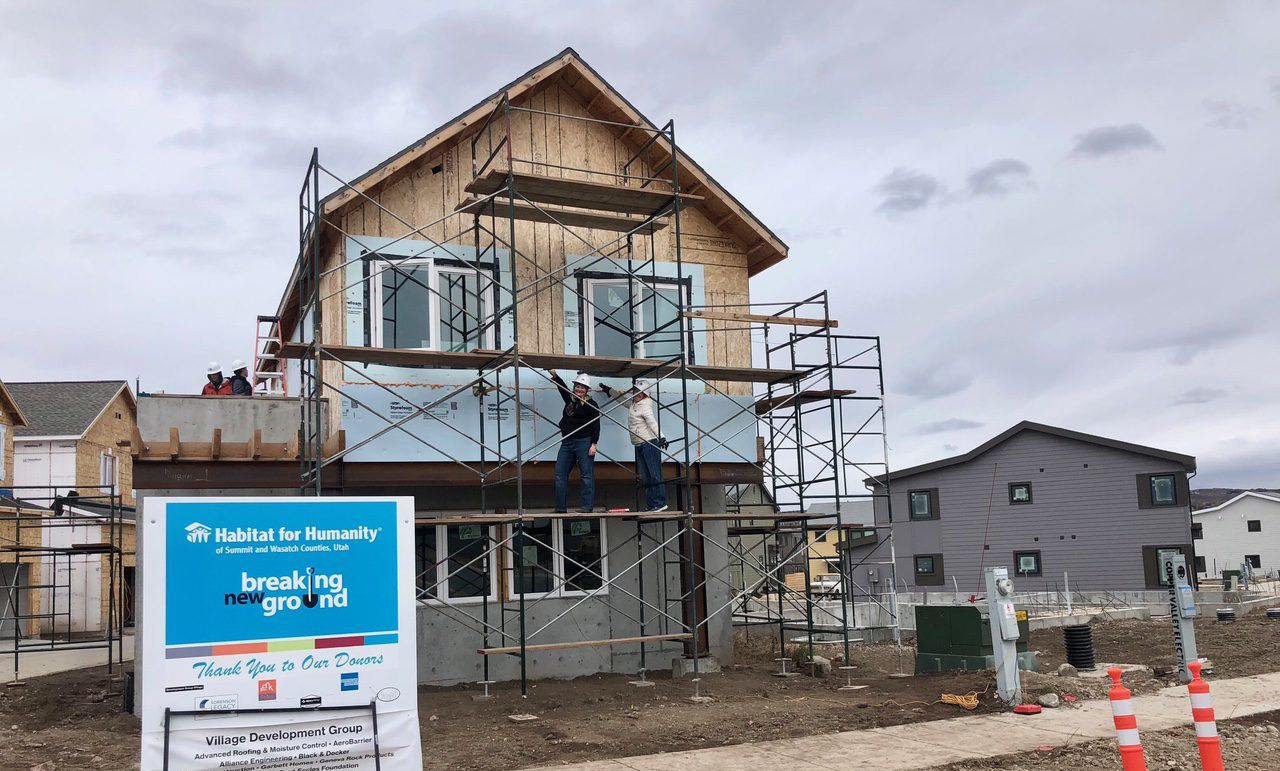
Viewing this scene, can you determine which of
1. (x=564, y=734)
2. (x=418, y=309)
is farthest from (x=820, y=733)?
(x=418, y=309)

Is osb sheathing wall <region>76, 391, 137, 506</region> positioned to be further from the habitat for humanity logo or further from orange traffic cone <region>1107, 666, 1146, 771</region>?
orange traffic cone <region>1107, 666, 1146, 771</region>

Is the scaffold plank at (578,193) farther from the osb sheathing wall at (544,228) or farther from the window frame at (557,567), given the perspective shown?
the window frame at (557,567)

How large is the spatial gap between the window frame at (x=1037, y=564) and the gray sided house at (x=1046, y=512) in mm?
33

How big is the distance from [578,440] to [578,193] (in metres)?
3.46

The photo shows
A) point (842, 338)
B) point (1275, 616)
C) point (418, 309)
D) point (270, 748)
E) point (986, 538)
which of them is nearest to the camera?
point (270, 748)

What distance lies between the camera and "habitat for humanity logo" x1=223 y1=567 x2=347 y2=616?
5.84m

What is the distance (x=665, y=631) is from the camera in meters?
16.3

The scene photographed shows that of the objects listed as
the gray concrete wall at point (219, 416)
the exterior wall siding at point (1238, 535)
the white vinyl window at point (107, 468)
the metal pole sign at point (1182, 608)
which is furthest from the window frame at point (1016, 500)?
the white vinyl window at point (107, 468)

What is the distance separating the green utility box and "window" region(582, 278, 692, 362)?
5388 millimetres

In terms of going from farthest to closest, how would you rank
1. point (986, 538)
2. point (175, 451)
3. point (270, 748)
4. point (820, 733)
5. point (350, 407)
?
point (986, 538) < point (350, 407) < point (175, 451) < point (820, 733) < point (270, 748)

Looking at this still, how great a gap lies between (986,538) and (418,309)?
2705cm

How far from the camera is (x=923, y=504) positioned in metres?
39.9

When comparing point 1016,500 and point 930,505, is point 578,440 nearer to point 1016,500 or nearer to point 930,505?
point 1016,500

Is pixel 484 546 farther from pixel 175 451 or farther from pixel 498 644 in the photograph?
pixel 175 451
